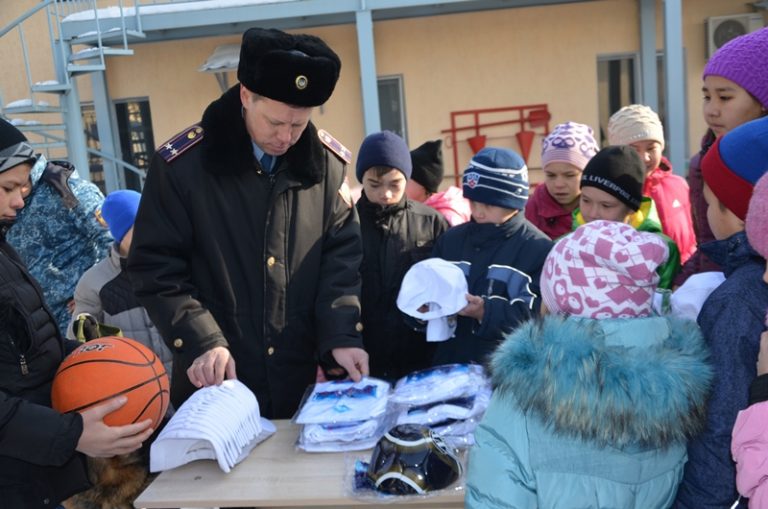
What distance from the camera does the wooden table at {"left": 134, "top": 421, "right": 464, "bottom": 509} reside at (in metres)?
1.89

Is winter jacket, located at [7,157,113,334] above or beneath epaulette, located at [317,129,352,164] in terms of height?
beneath

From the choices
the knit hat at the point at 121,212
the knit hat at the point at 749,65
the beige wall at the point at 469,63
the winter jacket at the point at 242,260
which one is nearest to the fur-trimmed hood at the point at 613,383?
the winter jacket at the point at 242,260

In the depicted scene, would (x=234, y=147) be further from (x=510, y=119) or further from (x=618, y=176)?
(x=510, y=119)

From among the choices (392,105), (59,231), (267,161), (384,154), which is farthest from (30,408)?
(392,105)

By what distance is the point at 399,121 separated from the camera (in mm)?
10547

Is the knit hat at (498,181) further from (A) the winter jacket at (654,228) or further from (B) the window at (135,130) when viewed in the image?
(B) the window at (135,130)

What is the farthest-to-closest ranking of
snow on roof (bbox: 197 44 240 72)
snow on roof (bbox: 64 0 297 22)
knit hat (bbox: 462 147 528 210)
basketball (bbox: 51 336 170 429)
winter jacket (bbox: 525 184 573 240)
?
snow on roof (bbox: 197 44 240 72) < snow on roof (bbox: 64 0 297 22) < winter jacket (bbox: 525 184 573 240) < knit hat (bbox: 462 147 528 210) < basketball (bbox: 51 336 170 429)

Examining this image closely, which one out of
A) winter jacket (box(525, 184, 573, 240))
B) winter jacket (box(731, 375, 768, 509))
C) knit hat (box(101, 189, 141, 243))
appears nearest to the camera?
winter jacket (box(731, 375, 768, 509))

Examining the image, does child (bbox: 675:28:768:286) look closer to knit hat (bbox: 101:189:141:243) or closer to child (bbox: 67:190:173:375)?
child (bbox: 67:190:173:375)

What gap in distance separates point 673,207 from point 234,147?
2613 millimetres

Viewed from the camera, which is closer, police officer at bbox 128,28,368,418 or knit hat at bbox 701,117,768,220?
knit hat at bbox 701,117,768,220

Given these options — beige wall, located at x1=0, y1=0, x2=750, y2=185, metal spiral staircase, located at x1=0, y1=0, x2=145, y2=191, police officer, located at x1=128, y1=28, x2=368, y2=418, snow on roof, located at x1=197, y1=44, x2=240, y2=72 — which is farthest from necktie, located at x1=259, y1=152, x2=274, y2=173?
beige wall, located at x1=0, y1=0, x2=750, y2=185

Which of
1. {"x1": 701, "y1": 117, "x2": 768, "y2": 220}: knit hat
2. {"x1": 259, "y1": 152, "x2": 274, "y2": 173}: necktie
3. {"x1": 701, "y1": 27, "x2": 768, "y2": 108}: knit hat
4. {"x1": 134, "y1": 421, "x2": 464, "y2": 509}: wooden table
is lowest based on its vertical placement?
{"x1": 134, "y1": 421, "x2": 464, "y2": 509}: wooden table

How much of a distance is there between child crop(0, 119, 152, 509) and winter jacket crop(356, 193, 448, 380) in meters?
1.35
